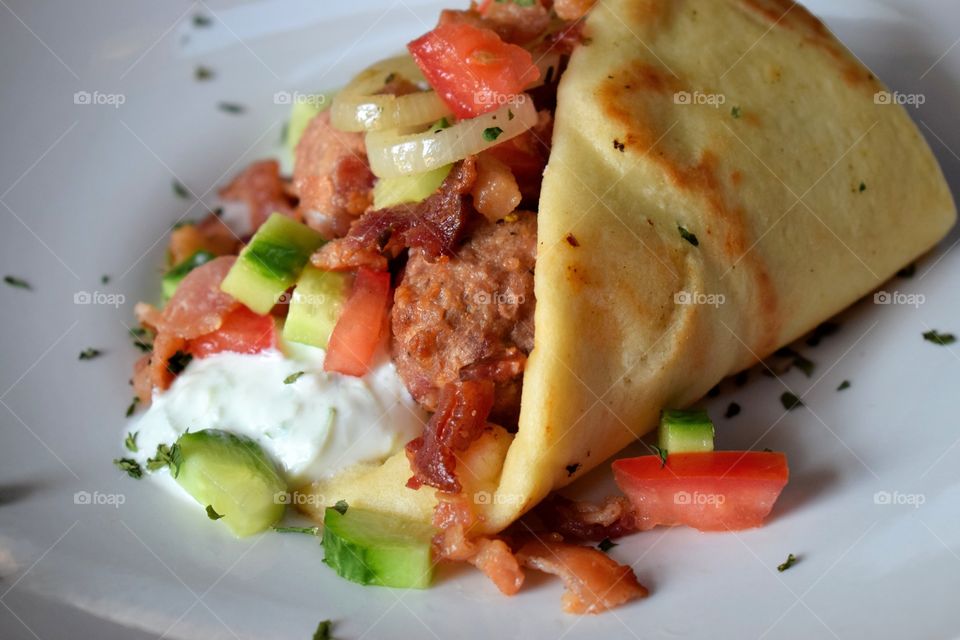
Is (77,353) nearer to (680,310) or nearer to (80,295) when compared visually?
(80,295)

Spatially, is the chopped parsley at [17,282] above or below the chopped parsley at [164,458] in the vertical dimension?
above

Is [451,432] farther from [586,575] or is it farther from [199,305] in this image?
[199,305]

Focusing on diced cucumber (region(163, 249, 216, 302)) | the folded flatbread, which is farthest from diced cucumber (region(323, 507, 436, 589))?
diced cucumber (region(163, 249, 216, 302))


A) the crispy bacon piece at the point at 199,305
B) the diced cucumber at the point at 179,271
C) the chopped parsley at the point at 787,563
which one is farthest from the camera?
the diced cucumber at the point at 179,271

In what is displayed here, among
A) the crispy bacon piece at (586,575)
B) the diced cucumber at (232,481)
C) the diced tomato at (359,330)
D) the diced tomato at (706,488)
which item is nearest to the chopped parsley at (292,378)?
the diced tomato at (359,330)

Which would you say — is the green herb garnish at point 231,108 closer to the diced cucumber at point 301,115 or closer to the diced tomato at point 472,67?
the diced cucumber at point 301,115

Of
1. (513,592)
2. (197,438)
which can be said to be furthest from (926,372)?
(197,438)

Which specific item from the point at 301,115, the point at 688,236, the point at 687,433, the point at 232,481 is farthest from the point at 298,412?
the point at 301,115
